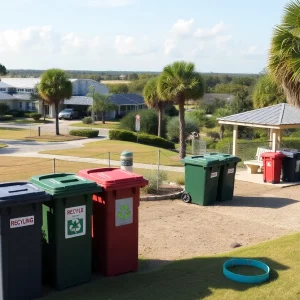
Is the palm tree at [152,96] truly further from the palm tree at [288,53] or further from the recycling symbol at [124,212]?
the recycling symbol at [124,212]

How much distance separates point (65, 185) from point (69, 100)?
59.6 meters

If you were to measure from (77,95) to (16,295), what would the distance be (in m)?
65.1

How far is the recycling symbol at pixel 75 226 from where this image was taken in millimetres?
6750

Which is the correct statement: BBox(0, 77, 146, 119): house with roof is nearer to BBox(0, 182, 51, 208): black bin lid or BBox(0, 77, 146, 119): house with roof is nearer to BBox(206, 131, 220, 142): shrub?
A: BBox(206, 131, 220, 142): shrub

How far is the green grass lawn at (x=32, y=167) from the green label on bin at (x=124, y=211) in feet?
28.3

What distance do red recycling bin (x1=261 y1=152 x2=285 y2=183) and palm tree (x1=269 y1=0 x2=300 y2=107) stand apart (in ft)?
16.9

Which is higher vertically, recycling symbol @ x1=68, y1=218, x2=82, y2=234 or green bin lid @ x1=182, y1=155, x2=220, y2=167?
green bin lid @ x1=182, y1=155, x2=220, y2=167

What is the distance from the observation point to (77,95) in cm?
7006

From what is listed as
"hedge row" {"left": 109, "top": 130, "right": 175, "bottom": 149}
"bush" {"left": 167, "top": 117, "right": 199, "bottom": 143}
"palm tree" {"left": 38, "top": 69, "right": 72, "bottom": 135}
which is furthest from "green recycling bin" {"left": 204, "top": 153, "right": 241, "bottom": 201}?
"bush" {"left": 167, "top": 117, "right": 199, "bottom": 143}

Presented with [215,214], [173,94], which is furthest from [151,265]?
[173,94]

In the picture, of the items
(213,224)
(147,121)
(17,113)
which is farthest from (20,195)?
(17,113)

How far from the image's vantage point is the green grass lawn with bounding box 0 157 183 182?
17.1 m

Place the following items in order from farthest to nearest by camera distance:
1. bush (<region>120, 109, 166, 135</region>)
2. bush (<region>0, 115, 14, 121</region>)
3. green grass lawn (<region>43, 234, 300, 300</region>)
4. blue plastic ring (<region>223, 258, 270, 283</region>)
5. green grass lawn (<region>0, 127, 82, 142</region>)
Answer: bush (<region>0, 115, 14, 121</region>) → bush (<region>120, 109, 166, 135</region>) → green grass lawn (<region>0, 127, 82, 142</region>) → blue plastic ring (<region>223, 258, 270, 283</region>) → green grass lawn (<region>43, 234, 300, 300</region>)

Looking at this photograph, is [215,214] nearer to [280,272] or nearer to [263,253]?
[263,253]
